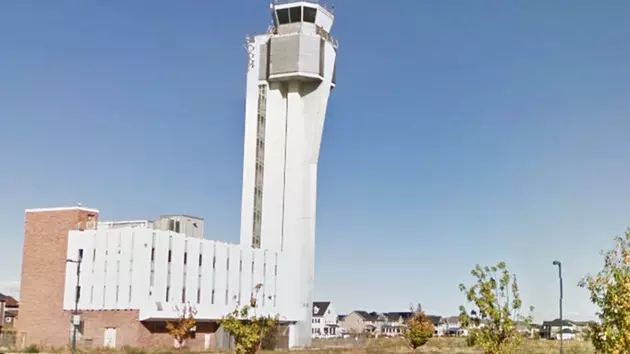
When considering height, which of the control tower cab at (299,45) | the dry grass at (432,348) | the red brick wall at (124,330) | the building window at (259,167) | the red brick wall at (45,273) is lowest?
the dry grass at (432,348)

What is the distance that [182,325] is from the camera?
69.7m

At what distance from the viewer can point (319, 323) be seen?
555 feet

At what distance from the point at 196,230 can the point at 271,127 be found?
18.9 metres

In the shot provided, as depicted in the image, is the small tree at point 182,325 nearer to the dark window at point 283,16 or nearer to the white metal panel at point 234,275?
the white metal panel at point 234,275

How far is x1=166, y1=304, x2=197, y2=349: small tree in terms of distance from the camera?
6906 cm

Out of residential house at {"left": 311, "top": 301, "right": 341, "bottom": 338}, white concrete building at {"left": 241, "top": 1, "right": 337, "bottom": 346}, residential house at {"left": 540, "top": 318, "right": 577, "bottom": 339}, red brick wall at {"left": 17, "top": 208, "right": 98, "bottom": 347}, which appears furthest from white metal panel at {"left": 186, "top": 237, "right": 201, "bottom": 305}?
residential house at {"left": 540, "top": 318, "right": 577, "bottom": 339}

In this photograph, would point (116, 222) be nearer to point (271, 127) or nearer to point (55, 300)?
point (55, 300)

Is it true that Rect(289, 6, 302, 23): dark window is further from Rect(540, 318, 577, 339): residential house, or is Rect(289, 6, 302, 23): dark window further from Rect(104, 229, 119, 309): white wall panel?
Rect(540, 318, 577, 339): residential house

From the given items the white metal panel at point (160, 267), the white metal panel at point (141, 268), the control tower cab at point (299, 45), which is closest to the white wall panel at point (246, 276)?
the white metal panel at point (160, 267)

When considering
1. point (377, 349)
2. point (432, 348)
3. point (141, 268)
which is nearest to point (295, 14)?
point (141, 268)

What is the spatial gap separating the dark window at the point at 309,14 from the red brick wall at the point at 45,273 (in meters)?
37.3

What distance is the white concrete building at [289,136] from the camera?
92938 millimetres

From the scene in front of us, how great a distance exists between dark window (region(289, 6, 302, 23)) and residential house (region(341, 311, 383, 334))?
102998mm

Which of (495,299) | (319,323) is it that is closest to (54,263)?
(495,299)
